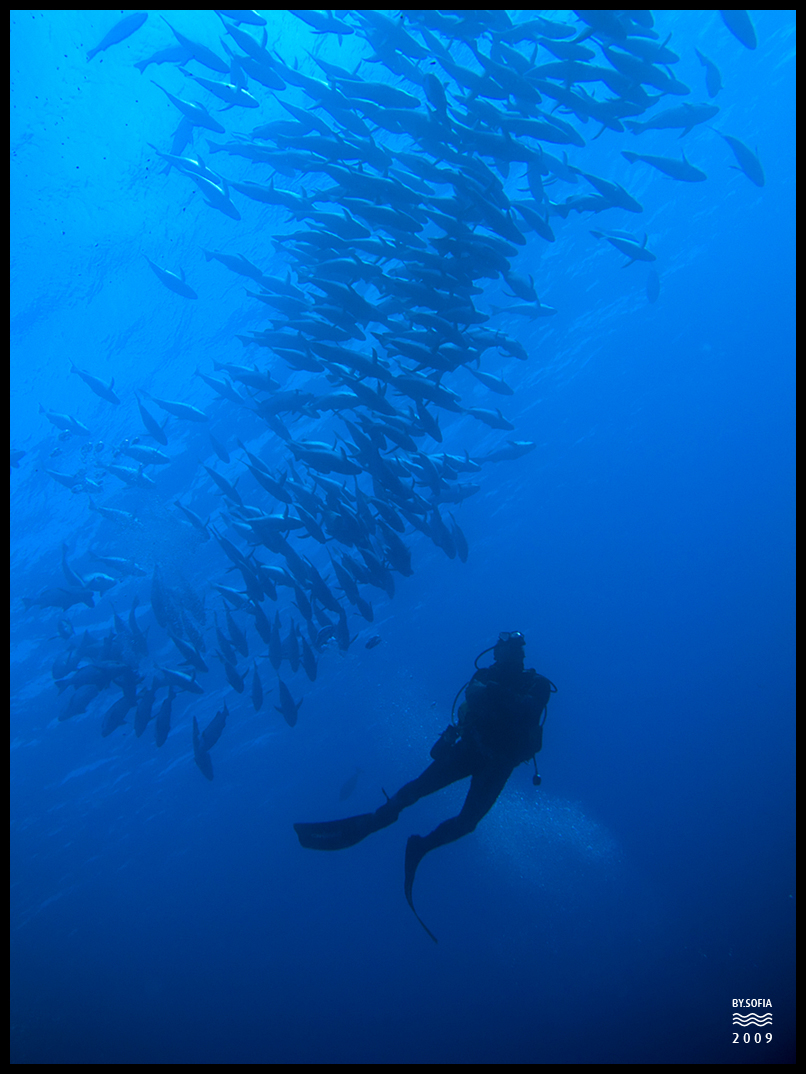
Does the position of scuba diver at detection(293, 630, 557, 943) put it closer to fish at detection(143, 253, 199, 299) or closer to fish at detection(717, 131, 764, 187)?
fish at detection(143, 253, 199, 299)

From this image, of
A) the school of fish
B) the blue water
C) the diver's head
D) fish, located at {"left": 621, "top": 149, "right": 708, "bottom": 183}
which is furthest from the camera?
the blue water

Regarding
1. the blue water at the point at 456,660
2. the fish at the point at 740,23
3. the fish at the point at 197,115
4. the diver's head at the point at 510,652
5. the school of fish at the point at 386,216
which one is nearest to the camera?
the diver's head at the point at 510,652

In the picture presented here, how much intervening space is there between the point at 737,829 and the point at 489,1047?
21091mm

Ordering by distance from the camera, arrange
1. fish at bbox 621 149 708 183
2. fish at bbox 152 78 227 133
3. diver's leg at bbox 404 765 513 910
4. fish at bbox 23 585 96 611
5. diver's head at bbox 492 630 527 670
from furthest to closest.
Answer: fish at bbox 23 585 96 611
fish at bbox 621 149 708 183
fish at bbox 152 78 227 133
diver's head at bbox 492 630 527 670
diver's leg at bbox 404 765 513 910

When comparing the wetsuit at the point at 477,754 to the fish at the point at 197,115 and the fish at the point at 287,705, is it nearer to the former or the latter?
the fish at the point at 287,705

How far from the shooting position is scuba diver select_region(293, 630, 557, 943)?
4.97m

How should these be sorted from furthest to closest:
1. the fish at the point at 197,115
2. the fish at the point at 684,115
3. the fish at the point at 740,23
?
the fish at the point at 684,115
the fish at the point at 197,115
the fish at the point at 740,23

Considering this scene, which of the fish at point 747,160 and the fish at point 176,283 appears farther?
the fish at point 176,283

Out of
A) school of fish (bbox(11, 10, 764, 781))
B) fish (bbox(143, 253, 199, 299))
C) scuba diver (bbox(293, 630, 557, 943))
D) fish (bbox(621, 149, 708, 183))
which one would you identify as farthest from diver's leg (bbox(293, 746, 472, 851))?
fish (bbox(621, 149, 708, 183))

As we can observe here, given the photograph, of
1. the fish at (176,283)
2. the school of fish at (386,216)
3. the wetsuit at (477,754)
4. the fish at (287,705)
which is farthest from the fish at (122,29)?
the fish at (287,705)

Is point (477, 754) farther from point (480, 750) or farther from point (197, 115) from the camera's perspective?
point (197, 115)

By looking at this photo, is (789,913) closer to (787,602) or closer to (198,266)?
(787,602)

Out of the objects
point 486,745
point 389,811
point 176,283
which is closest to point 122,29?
point 176,283

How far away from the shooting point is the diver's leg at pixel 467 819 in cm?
492
